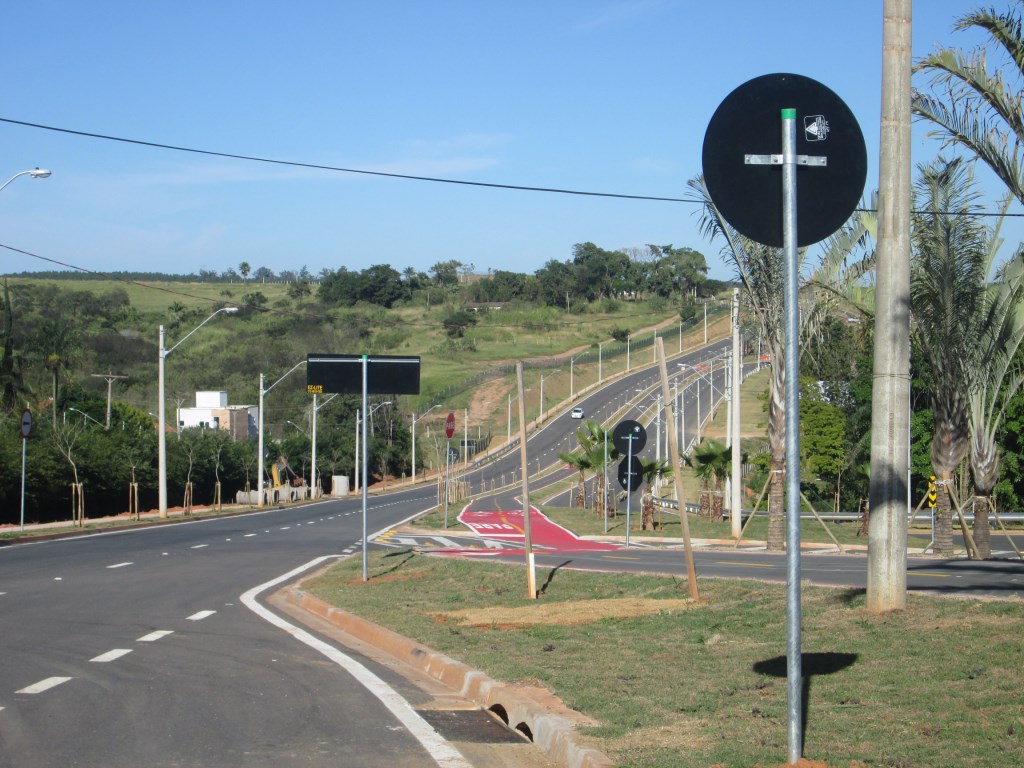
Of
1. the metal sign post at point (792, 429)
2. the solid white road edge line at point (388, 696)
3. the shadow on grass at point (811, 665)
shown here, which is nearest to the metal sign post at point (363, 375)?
the solid white road edge line at point (388, 696)

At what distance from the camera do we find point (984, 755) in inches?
225

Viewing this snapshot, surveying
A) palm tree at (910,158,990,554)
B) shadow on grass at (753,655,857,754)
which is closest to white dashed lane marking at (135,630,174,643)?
→ shadow on grass at (753,655,857,754)

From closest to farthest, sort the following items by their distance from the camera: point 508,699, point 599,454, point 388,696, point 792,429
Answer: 1. point 792,429
2. point 508,699
3. point 388,696
4. point 599,454

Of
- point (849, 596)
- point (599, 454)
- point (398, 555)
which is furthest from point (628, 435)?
point (599, 454)

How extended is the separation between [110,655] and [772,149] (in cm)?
891

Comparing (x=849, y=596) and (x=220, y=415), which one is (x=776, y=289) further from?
(x=220, y=415)

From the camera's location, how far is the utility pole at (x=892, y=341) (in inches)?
403

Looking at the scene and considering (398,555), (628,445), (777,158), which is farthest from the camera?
(628,445)

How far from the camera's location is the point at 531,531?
2991 cm

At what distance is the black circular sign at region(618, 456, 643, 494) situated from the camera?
30875 millimetres

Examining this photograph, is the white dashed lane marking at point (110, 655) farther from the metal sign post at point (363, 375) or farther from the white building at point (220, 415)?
the white building at point (220, 415)

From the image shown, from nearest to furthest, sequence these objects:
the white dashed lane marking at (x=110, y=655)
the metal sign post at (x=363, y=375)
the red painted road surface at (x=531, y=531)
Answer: the white dashed lane marking at (x=110, y=655) → the metal sign post at (x=363, y=375) → the red painted road surface at (x=531, y=531)

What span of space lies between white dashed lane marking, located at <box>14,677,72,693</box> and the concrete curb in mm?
3302

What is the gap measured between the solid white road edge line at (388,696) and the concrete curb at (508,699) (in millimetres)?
573
